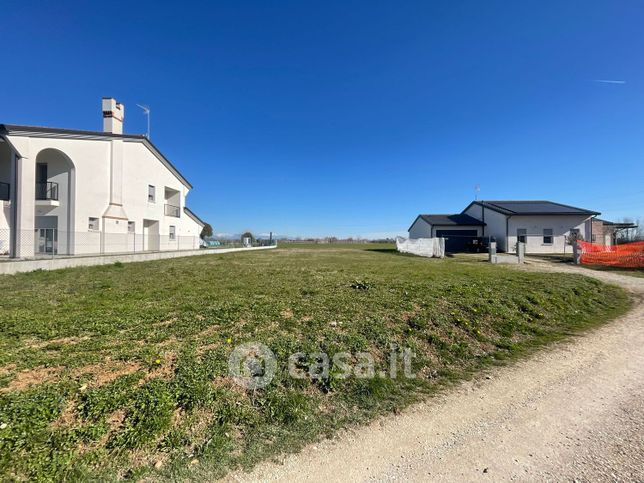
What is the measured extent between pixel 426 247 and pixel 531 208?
45.8ft

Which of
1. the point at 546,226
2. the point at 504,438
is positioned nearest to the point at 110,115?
the point at 504,438

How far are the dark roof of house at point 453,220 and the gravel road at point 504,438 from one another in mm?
30740

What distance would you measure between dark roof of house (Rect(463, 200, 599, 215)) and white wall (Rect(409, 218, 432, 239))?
20.9ft

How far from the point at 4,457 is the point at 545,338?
23.5 feet

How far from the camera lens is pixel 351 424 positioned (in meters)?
2.82

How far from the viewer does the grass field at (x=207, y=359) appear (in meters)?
2.35

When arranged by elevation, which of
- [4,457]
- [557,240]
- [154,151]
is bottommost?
[4,457]

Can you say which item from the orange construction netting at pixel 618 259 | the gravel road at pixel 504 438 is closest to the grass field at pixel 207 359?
the gravel road at pixel 504 438

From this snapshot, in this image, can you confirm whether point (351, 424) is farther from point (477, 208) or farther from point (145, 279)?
point (477, 208)

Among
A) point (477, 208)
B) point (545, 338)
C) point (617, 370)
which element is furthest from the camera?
point (477, 208)

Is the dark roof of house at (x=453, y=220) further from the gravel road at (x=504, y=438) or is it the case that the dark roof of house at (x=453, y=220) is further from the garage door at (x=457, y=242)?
the gravel road at (x=504, y=438)

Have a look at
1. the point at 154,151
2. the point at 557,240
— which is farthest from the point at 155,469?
the point at 557,240

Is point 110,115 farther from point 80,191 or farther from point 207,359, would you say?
point 207,359

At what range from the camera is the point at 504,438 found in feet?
8.41
